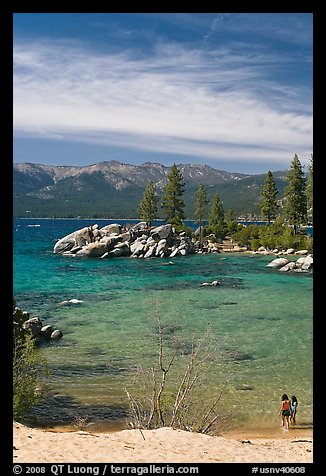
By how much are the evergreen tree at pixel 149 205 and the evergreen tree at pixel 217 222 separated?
3269 millimetres

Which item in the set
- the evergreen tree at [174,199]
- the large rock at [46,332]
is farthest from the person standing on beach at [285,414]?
the evergreen tree at [174,199]

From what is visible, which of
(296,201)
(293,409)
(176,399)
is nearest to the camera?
(176,399)

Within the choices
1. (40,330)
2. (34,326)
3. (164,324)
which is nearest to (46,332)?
(40,330)

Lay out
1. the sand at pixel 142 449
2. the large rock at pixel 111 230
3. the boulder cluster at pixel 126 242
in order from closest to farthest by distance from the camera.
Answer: the sand at pixel 142 449 < the boulder cluster at pixel 126 242 < the large rock at pixel 111 230

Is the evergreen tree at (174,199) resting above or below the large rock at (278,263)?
above

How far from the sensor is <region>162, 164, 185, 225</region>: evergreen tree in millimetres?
17438

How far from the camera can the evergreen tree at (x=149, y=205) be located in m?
16.4

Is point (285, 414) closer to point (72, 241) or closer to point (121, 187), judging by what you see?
point (72, 241)

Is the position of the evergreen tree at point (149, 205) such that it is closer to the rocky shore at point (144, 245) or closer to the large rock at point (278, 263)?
the rocky shore at point (144, 245)

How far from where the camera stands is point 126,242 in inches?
728

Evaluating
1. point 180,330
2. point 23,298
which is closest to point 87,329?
point 180,330

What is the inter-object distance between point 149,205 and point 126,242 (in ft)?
6.95

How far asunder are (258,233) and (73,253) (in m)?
9.17
